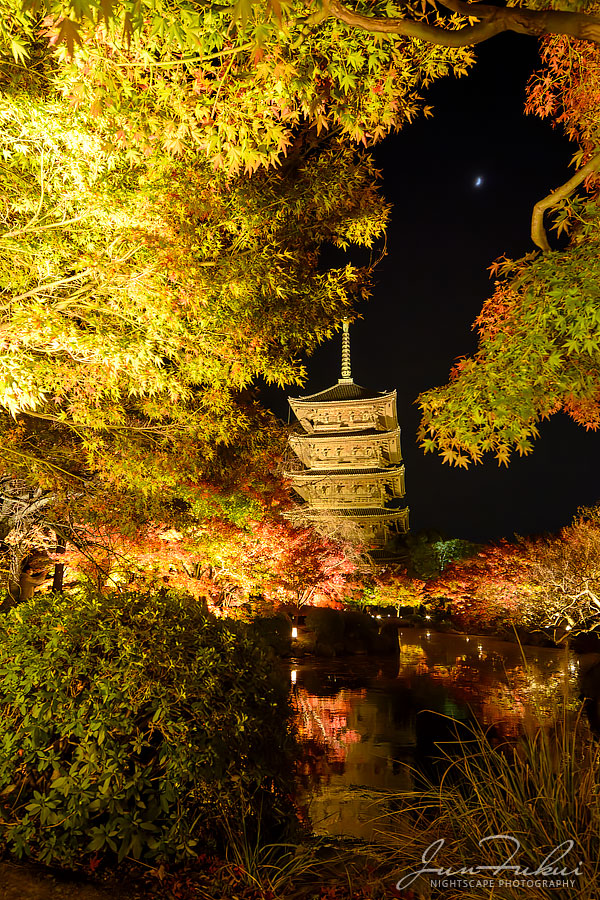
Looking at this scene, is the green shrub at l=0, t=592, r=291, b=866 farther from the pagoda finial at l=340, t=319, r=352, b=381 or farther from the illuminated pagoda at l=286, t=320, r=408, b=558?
the pagoda finial at l=340, t=319, r=352, b=381

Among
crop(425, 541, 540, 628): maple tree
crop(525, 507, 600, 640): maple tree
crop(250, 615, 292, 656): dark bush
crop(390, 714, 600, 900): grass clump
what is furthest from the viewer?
crop(425, 541, 540, 628): maple tree

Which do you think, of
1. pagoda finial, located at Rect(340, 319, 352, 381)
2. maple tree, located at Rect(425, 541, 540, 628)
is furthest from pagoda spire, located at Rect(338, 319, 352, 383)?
maple tree, located at Rect(425, 541, 540, 628)

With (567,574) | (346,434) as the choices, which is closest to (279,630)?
(567,574)

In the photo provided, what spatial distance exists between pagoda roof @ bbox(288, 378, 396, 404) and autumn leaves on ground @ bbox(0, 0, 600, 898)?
28.1 m

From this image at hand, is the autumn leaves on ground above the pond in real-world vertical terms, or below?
above

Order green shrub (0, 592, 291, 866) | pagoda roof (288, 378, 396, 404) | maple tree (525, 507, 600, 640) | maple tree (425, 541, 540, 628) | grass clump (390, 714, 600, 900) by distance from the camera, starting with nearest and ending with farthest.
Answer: grass clump (390, 714, 600, 900) < green shrub (0, 592, 291, 866) < maple tree (525, 507, 600, 640) < maple tree (425, 541, 540, 628) < pagoda roof (288, 378, 396, 404)

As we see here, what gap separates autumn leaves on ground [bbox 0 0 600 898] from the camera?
120 inches

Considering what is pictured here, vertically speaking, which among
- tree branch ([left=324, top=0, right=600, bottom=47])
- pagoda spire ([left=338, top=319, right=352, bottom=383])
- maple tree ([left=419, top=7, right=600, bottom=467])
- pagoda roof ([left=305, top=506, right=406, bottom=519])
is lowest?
maple tree ([left=419, top=7, right=600, bottom=467])

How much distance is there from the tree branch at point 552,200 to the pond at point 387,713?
9.52 ft

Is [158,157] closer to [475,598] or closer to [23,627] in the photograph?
[23,627]

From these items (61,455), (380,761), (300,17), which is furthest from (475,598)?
(300,17)

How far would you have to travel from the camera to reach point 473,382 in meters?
3.98

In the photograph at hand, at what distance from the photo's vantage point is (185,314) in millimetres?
5207

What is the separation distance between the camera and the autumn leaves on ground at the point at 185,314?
3057 millimetres
